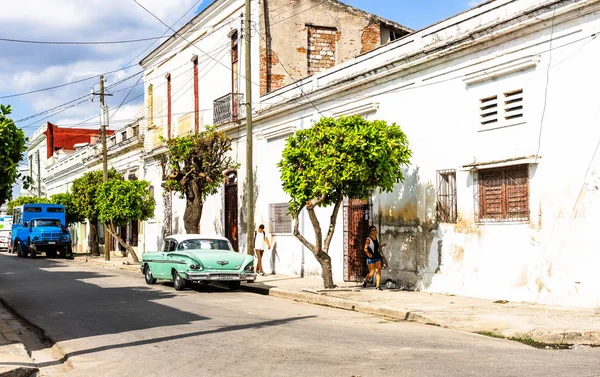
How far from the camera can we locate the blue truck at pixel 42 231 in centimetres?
4034

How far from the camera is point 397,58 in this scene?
18438 millimetres

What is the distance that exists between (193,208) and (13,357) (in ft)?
56.2

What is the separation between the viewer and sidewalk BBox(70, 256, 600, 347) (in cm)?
1070

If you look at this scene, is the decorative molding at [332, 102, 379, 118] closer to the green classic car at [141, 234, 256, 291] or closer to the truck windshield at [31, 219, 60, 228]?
the green classic car at [141, 234, 256, 291]

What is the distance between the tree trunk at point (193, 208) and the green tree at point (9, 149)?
43.0ft

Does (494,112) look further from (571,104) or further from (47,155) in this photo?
(47,155)

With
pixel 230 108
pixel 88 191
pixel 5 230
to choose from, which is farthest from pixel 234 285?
pixel 5 230

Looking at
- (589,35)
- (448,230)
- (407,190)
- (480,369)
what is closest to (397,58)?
(407,190)

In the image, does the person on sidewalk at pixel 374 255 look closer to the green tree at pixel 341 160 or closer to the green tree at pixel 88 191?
the green tree at pixel 341 160

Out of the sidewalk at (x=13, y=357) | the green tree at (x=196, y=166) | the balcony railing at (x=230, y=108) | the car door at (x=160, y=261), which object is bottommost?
the sidewalk at (x=13, y=357)

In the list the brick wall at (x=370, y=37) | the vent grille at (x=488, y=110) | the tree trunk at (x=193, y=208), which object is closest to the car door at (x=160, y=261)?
the tree trunk at (x=193, y=208)

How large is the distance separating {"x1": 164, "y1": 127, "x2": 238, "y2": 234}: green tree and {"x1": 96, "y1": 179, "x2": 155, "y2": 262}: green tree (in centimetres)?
690

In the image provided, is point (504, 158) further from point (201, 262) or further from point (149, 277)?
point (149, 277)

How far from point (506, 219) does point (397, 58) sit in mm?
5224
